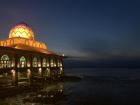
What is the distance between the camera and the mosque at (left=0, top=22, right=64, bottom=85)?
1949 inches

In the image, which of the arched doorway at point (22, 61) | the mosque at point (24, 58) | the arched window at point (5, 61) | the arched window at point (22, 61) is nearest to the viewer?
the mosque at point (24, 58)

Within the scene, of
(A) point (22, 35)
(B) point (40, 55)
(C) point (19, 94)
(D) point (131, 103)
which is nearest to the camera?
(D) point (131, 103)

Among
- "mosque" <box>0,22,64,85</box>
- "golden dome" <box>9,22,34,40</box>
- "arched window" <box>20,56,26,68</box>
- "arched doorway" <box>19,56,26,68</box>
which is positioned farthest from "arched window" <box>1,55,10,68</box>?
"golden dome" <box>9,22,34,40</box>

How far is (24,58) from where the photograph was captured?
189 ft

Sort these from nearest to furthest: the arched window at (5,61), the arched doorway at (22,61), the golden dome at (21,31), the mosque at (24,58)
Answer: the mosque at (24,58)
the arched window at (5,61)
the arched doorway at (22,61)
the golden dome at (21,31)

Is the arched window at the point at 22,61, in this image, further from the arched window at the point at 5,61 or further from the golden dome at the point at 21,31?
the golden dome at the point at 21,31

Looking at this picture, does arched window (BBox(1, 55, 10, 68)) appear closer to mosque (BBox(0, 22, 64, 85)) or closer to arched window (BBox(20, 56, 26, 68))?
mosque (BBox(0, 22, 64, 85))

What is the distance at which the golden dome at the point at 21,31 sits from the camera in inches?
2995

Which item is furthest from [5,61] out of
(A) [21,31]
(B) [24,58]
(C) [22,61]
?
(A) [21,31]

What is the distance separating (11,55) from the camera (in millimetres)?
50781

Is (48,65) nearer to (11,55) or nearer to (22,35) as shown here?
(22,35)

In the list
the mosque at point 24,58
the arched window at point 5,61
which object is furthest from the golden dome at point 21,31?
the arched window at point 5,61

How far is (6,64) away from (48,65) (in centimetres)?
2310

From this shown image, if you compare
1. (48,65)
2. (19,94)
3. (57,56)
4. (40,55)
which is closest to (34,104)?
(19,94)
